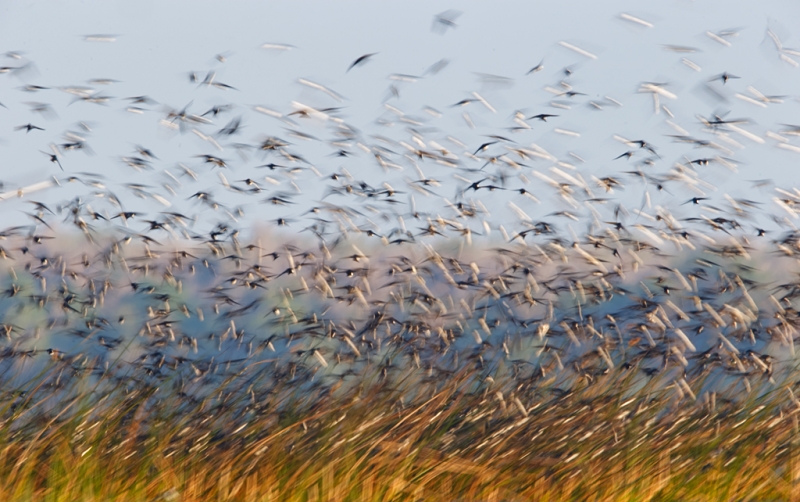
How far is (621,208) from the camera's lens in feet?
17.7

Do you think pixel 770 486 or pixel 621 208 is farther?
pixel 621 208

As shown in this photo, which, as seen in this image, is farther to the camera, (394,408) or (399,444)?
(394,408)

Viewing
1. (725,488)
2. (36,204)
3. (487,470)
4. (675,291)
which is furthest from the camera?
(36,204)

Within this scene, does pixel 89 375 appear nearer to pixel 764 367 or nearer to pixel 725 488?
pixel 725 488

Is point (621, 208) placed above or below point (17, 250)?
above

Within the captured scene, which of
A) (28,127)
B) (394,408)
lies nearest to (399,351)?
(394,408)

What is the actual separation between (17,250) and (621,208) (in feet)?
15.2

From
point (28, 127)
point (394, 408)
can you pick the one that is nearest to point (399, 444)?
point (394, 408)

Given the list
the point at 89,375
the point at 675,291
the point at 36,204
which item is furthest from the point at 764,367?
the point at 36,204

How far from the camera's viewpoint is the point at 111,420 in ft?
14.5

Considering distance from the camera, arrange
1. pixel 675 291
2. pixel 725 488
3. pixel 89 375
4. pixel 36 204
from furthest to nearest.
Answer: pixel 36 204, pixel 675 291, pixel 89 375, pixel 725 488

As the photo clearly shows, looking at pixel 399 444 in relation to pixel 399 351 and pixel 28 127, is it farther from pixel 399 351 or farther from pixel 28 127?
pixel 28 127

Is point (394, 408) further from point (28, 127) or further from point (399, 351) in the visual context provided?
point (28, 127)

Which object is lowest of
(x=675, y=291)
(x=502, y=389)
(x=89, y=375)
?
(x=89, y=375)
